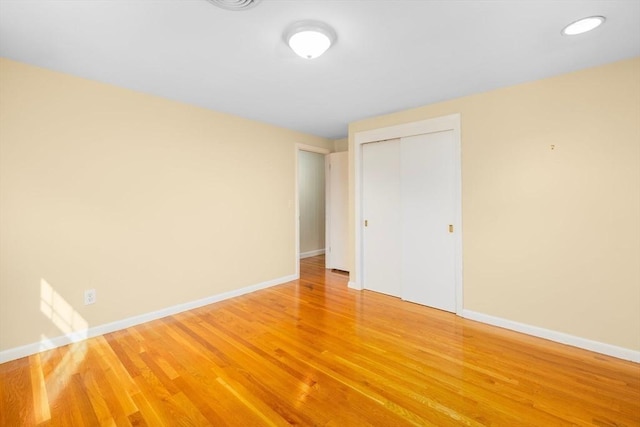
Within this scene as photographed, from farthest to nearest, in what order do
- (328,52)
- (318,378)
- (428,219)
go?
1. (428,219)
2. (328,52)
3. (318,378)

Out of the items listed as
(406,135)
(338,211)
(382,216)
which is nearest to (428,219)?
(382,216)

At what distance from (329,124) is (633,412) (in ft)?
12.9

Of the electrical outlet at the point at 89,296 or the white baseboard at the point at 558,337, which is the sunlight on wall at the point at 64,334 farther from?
the white baseboard at the point at 558,337

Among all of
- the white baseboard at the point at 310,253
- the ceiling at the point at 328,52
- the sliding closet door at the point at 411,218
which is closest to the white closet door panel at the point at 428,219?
the sliding closet door at the point at 411,218

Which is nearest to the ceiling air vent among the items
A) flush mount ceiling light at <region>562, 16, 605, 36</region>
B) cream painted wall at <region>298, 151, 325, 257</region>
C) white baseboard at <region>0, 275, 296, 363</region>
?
flush mount ceiling light at <region>562, 16, 605, 36</region>

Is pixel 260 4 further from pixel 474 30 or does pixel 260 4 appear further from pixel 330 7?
pixel 474 30

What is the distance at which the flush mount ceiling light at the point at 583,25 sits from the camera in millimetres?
1739

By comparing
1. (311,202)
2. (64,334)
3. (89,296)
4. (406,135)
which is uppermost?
(406,135)

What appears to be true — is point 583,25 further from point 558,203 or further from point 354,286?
point 354,286

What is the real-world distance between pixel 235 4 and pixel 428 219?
2836 mm

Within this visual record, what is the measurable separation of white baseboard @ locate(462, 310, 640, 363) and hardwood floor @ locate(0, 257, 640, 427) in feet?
0.26

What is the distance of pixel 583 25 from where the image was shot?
179cm

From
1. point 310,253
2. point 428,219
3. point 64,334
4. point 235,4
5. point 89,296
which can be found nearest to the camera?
point 235,4

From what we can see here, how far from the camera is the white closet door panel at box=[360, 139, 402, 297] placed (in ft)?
12.1
